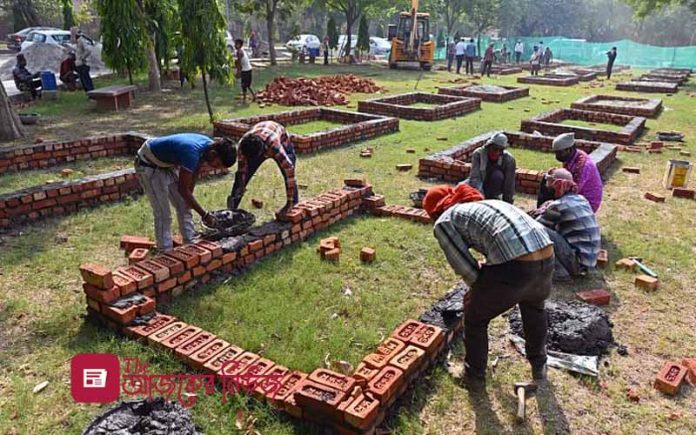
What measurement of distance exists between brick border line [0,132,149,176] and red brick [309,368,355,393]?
667 centimetres

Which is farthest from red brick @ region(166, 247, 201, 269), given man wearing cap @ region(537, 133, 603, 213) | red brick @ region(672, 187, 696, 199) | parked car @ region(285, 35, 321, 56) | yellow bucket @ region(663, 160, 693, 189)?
parked car @ region(285, 35, 321, 56)

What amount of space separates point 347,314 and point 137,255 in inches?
81.7

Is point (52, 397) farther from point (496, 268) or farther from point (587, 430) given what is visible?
point (587, 430)

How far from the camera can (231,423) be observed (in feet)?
9.29

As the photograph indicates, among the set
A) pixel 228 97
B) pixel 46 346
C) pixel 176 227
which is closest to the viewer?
pixel 46 346

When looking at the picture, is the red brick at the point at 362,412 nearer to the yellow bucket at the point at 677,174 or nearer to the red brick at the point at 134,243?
the red brick at the point at 134,243

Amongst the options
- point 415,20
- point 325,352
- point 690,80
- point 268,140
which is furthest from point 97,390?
point 690,80

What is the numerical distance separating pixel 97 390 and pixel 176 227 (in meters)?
2.72

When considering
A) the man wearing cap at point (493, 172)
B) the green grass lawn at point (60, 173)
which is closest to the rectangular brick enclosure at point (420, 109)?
the green grass lawn at point (60, 173)

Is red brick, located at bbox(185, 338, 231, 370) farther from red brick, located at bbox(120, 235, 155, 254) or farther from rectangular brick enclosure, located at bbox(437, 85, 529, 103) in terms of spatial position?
rectangular brick enclosure, located at bbox(437, 85, 529, 103)

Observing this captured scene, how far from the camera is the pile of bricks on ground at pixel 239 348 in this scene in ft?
8.95

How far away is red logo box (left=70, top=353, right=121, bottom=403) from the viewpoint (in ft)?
9.80

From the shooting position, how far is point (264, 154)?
498cm

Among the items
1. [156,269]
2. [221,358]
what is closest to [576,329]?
[221,358]
